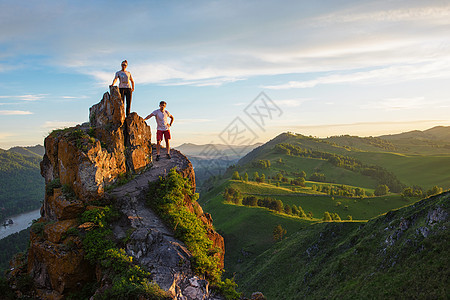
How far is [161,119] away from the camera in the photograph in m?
16.3

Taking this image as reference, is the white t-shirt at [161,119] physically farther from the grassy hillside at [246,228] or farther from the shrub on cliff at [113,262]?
the grassy hillside at [246,228]

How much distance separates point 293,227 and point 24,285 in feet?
259

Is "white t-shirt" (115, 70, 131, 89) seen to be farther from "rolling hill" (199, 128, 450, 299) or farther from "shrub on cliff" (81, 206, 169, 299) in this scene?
"rolling hill" (199, 128, 450, 299)

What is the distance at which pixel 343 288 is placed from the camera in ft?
111

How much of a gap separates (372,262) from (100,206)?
116 feet

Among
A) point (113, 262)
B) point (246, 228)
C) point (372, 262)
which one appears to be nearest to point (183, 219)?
point (113, 262)

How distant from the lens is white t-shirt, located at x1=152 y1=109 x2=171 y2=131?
53.1ft

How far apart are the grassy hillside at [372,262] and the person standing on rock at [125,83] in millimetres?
29579

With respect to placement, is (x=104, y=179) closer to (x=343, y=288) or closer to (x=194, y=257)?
(x=194, y=257)

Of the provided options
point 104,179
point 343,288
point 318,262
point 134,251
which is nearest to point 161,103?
point 104,179

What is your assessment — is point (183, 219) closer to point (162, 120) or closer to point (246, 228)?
point (162, 120)

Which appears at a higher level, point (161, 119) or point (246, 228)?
point (161, 119)

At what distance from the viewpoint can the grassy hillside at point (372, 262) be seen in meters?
26.3

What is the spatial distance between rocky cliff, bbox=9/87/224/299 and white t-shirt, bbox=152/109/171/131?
140 cm
